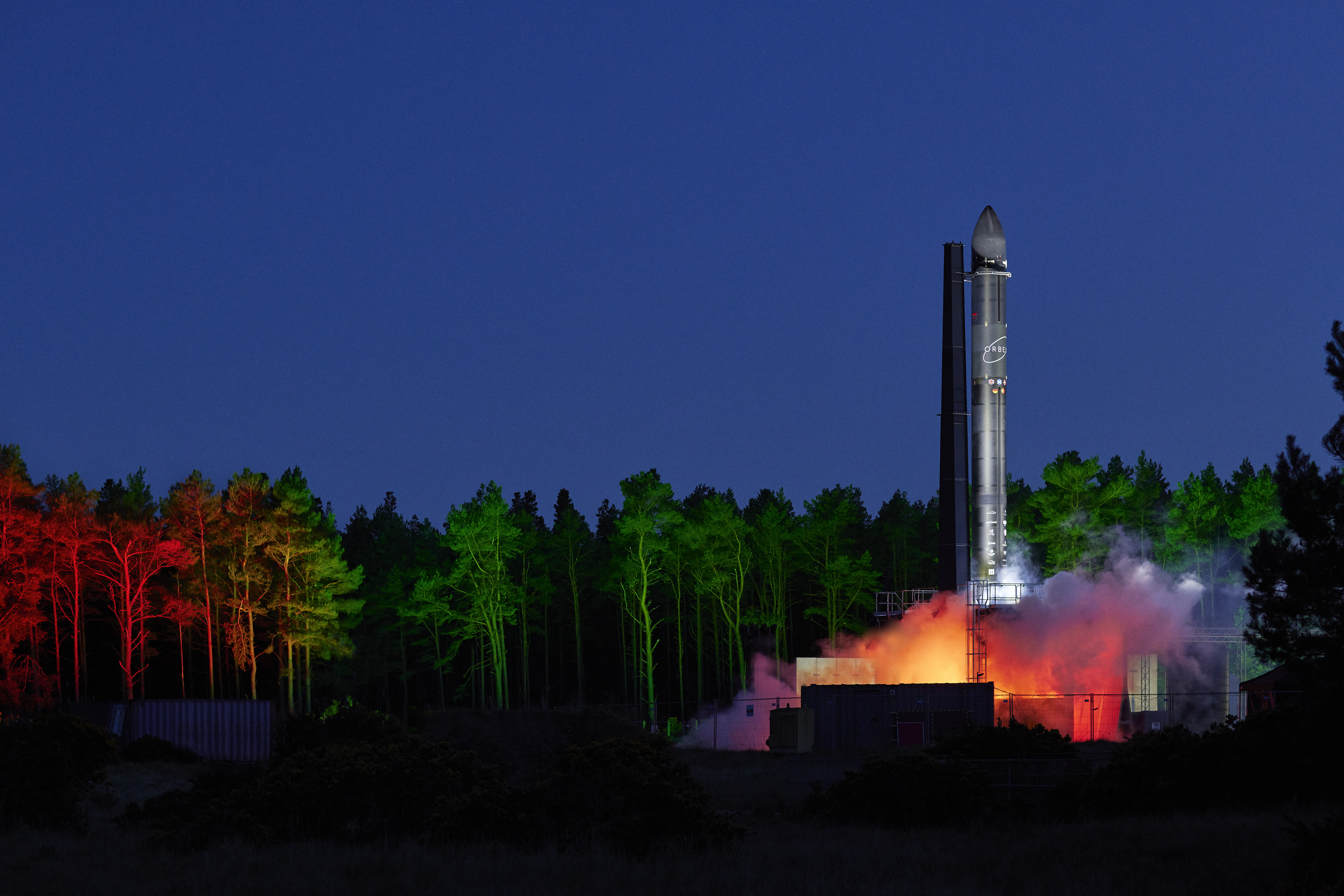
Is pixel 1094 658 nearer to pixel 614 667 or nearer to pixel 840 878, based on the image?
pixel 840 878

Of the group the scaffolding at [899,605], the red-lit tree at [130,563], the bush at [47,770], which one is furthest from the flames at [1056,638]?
the bush at [47,770]

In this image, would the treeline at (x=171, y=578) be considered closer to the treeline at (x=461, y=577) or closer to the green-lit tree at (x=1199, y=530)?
the treeline at (x=461, y=577)

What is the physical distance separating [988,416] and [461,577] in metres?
32.0

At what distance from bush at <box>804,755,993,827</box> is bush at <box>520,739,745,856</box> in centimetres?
496

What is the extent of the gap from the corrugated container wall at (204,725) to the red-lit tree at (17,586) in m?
8.04

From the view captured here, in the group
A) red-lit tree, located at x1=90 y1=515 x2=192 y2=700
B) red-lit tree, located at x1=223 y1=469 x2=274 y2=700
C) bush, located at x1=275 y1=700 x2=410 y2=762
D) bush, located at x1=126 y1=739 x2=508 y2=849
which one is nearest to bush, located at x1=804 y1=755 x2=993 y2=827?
bush, located at x1=126 y1=739 x2=508 y2=849

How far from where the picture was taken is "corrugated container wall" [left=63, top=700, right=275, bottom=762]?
52.6 metres

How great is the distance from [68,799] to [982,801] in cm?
1823

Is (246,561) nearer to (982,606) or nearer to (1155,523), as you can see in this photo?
(982,606)

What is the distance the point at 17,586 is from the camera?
61.9m

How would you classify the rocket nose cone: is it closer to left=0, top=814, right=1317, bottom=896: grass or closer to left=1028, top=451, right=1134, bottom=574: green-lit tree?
left=1028, top=451, right=1134, bottom=574: green-lit tree

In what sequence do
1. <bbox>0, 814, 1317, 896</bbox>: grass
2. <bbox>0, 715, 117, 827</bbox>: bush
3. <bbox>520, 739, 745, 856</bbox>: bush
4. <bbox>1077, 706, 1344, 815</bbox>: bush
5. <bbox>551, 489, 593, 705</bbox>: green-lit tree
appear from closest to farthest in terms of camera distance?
<bbox>0, 814, 1317, 896</bbox>: grass → <bbox>520, 739, 745, 856</bbox>: bush → <bbox>0, 715, 117, 827</bbox>: bush → <bbox>1077, 706, 1344, 815</bbox>: bush → <bbox>551, 489, 593, 705</bbox>: green-lit tree

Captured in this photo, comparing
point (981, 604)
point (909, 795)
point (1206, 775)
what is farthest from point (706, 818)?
point (981, 604)

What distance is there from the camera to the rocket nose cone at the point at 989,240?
6128cm
